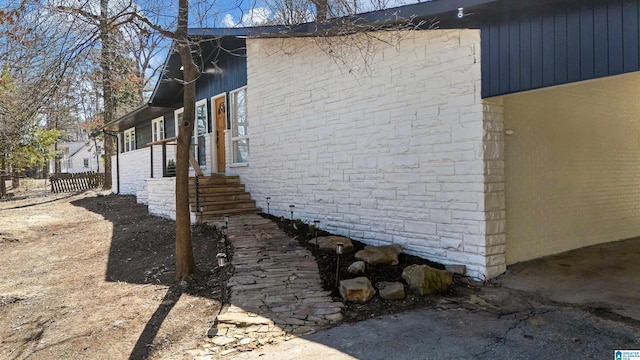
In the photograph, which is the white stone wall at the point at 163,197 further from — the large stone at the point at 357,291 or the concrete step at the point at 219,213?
the large stone at the point at 357,291

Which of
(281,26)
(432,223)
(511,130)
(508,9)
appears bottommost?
(432,223)

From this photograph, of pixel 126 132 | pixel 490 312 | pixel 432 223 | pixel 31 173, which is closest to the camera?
pixel 490 312

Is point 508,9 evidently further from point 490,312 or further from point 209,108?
point 209,108

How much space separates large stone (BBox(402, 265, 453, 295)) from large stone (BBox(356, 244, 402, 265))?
2.00ft

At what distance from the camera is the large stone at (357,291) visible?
452 cm

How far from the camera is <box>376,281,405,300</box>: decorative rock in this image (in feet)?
15.0

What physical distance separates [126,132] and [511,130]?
1759 centimetres

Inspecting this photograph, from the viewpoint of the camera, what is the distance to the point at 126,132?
18844 mm

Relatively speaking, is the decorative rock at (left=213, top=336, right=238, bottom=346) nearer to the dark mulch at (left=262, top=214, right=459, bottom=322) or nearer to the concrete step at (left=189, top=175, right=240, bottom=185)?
the dark mulch at (left=262, top=214, right=459, bottom=322)

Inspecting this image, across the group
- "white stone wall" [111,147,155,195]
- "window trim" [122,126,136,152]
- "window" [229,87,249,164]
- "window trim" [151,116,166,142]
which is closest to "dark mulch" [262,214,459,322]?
"window" [229,87,249,164]

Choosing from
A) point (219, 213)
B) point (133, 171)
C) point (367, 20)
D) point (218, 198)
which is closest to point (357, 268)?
point (367, 20)

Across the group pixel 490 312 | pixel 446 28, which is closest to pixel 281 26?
pixel 446 28

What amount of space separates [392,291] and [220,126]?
7.65m

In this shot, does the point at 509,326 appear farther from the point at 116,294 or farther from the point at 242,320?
the point at 116,294
